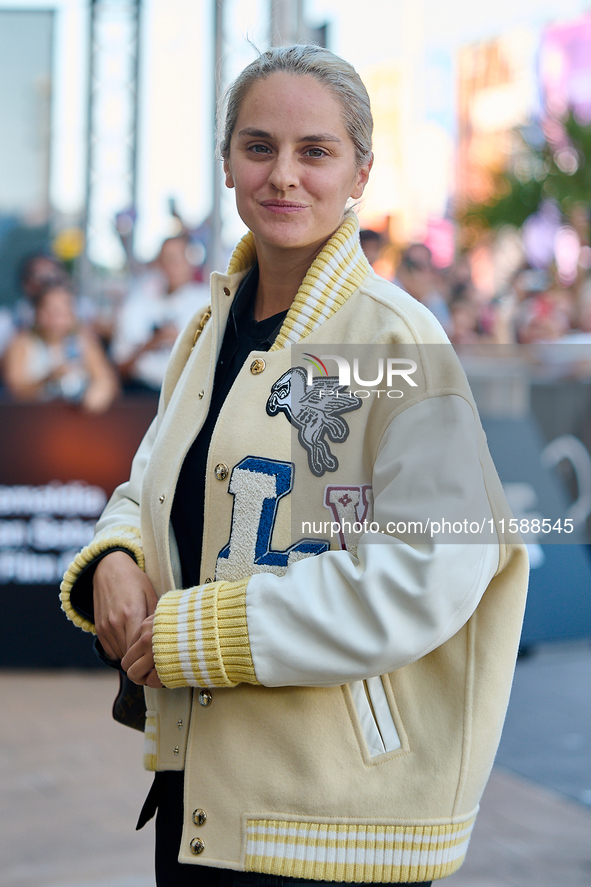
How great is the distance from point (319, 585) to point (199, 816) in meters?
0.42

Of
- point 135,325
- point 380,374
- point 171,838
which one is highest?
point 135,325

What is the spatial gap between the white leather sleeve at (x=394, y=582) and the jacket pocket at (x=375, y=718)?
89 millimetres

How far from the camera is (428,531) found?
4.20ft

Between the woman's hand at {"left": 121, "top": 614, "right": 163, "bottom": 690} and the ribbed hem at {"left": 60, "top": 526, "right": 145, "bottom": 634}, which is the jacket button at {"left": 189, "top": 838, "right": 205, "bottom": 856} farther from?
the ribbed hem at {"left": 60, "top": 526, "right": 145, "bottom": 634}

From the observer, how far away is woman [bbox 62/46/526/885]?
131 centimetres

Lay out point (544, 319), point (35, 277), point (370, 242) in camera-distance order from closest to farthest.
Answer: point (370, 242)
point (35, 277)
point (544, 319)

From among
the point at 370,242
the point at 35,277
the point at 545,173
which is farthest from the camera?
the point at 545,173

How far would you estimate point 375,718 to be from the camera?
141 centimetres

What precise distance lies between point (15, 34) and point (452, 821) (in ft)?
38.7

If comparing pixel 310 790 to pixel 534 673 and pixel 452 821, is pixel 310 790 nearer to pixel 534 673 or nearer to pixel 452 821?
pixel 452 821

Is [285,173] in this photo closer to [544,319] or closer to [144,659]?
[144,659]

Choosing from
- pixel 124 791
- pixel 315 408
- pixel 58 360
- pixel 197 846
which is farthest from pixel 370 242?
pixel 197 846

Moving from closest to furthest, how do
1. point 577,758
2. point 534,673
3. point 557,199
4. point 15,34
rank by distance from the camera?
1. point 577,758
2. point 534,673
3. point 15,34
4. point 557,199

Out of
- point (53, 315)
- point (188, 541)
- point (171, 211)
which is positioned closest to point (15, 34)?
point (171, 211)
